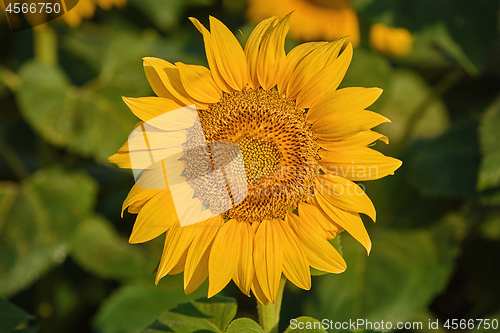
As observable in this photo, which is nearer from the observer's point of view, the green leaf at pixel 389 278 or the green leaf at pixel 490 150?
the green leaf at pixel 490 150

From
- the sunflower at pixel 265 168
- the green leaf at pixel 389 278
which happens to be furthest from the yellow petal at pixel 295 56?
the green leaf at pixel 389 278

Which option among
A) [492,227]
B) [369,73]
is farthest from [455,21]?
[492,227]

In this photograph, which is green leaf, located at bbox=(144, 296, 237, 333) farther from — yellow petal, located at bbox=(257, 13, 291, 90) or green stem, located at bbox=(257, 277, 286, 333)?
yellow petal, located at bbox=(257, 13, 291, 90)

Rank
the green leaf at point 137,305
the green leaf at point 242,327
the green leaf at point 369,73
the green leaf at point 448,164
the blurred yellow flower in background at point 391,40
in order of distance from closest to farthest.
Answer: the green leaf at point 242,327, the green leaf at point 137,305, the green leaf at point 448,164, the green leaf at point 369,73, the blurred yellow flower in background at point 391,40

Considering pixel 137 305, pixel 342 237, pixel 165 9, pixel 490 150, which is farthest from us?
pixel 165 9

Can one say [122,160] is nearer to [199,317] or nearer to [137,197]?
[137,197]

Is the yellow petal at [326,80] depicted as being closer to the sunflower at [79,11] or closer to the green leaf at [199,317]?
the green leaf at [199,317]

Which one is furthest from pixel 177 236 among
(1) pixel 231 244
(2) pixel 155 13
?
(2) pixel 155 13

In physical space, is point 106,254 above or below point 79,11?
below
